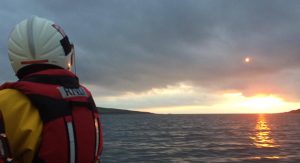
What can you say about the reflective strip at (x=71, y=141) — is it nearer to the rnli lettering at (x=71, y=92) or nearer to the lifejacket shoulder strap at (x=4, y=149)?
the rnli lettering at (x=71, y=92)

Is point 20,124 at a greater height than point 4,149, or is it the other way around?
point 20,124

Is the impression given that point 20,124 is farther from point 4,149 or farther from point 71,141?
point 71,141

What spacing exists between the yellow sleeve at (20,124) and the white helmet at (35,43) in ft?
1.18

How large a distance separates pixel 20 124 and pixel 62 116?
251 mm

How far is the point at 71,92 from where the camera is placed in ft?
8.89

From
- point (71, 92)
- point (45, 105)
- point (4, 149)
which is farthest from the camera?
point (71, 92)

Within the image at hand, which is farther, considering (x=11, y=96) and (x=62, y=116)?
(x=62, y=116)

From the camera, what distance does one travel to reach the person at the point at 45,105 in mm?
2393

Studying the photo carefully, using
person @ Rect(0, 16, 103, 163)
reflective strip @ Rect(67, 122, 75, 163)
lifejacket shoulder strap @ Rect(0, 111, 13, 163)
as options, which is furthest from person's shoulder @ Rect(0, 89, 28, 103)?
reflective strip @ Rect(67, 122, 75, 163)

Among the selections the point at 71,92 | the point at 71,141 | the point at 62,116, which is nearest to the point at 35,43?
the point at 71,92

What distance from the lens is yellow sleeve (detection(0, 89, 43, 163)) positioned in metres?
2.37

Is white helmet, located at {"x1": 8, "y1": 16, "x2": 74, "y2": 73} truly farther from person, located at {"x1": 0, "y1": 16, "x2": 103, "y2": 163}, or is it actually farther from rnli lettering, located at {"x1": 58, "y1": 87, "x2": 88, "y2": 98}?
rnli lettering, located at {"x1": 58, "y1": 87, "x2": 88, "y2": 98}

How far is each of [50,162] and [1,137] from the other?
1.05ft

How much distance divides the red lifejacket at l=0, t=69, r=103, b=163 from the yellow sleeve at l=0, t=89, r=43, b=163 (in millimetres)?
37
